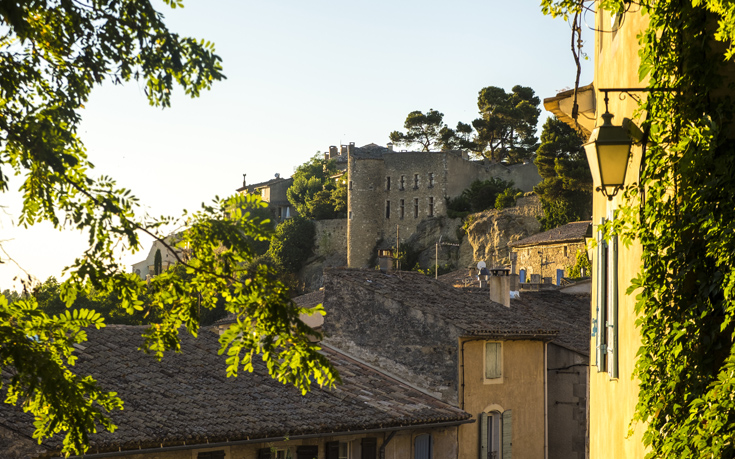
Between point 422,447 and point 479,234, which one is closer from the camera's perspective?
point 422,447

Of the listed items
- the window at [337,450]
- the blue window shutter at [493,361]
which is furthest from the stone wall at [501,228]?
the window at [337,450]

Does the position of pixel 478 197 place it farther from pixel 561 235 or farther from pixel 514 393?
pixel 514 393

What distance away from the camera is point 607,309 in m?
6.88

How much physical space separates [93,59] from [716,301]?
3754mm

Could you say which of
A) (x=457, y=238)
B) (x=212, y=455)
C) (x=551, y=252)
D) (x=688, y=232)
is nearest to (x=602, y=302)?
(x=688, y=232)

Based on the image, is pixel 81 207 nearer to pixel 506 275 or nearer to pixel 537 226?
pixel 506 275

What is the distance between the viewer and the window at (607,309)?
21.0 ft

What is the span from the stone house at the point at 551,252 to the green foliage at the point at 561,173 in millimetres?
2743

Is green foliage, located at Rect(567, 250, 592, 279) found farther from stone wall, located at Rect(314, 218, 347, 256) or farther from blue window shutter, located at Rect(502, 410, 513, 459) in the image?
stone wall, located at Rect(314, 218, 347, 256)

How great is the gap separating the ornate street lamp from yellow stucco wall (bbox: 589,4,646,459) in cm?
30

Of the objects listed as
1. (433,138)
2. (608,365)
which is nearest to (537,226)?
(433,138)

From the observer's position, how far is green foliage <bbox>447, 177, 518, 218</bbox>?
204 ft

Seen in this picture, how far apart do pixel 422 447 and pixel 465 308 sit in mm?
4222

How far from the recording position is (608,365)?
6.71m
